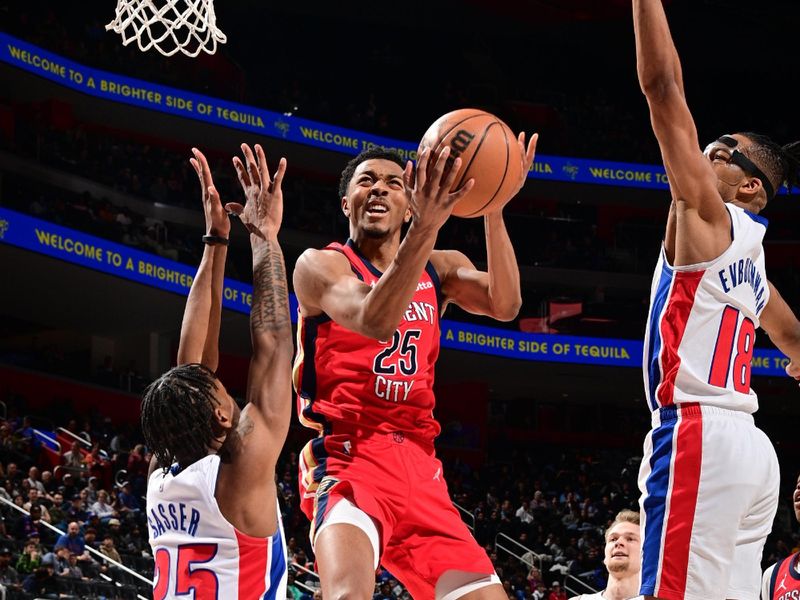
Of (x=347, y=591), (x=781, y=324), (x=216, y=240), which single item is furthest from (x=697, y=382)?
(x=216, y=240)

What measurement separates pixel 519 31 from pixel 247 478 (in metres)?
27.2

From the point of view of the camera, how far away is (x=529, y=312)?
24.3m

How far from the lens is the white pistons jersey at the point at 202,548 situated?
320cm

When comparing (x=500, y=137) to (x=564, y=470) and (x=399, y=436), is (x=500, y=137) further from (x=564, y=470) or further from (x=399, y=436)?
(x=564, y=470)

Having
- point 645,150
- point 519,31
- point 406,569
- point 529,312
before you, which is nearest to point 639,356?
point 529,312

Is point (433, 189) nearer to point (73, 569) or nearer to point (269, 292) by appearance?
point (269, 292)

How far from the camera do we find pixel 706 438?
12.0ft

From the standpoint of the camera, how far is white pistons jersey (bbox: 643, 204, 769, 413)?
3768mm

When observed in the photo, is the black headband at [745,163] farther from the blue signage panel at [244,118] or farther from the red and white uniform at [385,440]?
the blue signage panel at [244,118]

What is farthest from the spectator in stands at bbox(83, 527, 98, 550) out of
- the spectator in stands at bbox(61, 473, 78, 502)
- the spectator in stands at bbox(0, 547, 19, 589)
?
the spectator in stands at bbox(61, 473, 78, 502)

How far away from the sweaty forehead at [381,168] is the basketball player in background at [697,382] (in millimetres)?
1053

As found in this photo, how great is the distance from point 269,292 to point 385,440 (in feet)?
2.65

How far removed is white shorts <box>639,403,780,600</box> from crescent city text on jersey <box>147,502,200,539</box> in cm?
143

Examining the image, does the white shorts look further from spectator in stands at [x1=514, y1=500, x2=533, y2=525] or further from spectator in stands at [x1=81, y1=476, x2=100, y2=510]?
spectator in stands at [x1=514, y1=500, x2=533, y2=525]
